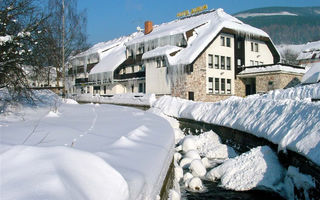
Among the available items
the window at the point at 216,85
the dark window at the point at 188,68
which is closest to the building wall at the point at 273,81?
the window at the point at 216,85

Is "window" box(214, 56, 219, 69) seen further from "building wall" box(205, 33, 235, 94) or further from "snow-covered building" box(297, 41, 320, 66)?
"snow-covered building" box(297, 41, 320, 66)

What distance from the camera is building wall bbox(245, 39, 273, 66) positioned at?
111 feet

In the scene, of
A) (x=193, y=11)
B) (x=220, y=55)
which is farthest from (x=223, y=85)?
(x=193, y=11)

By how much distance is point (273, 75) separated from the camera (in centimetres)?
2861

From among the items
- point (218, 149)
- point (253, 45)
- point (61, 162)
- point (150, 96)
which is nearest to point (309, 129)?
point (218, 149)

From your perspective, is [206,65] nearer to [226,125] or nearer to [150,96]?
[150,96]

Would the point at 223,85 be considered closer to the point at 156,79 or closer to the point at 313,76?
the point at 156,79

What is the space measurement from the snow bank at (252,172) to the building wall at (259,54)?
2604cm

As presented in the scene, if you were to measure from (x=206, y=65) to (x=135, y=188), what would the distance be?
89.6 feet

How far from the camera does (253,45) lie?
3472 cm

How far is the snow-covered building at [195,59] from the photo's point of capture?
2917 centimetres

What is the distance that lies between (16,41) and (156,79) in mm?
24103

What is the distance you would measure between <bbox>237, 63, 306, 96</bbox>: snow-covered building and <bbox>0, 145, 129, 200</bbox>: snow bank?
2752cm

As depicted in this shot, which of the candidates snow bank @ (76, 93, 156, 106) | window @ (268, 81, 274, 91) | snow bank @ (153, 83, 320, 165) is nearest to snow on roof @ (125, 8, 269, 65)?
snow bank @ (76, 93, 156, 106)
